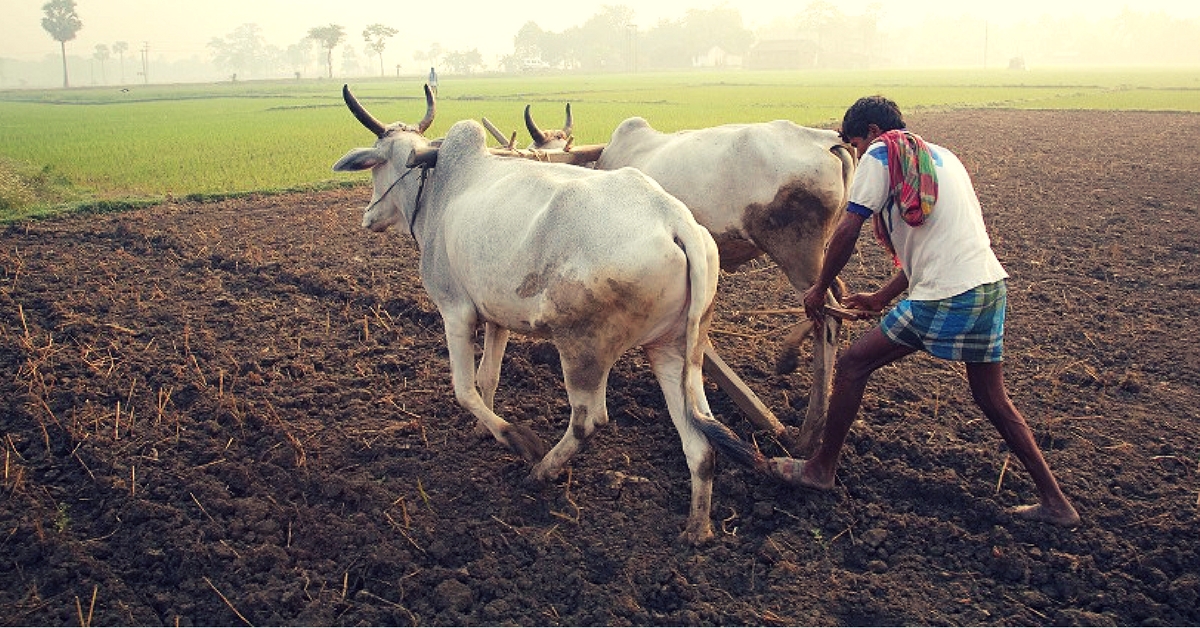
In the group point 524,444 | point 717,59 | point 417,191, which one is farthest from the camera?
point 717,59

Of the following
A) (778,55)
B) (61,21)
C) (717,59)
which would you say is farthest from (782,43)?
(61,21)

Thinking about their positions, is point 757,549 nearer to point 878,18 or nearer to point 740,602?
point 740,602

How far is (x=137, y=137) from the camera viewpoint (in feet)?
79.7

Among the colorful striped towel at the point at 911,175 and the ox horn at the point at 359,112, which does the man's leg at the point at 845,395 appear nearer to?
the colorful striped towel at the point at 911,175

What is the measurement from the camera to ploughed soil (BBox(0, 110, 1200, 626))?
404 centimetres

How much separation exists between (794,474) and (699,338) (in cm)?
90

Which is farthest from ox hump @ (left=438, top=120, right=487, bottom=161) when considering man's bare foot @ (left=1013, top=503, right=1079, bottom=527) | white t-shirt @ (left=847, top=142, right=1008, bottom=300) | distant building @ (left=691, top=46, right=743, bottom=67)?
distant building @ (left=691, top=46, right=743, bottom=67)

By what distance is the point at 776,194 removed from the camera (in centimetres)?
609

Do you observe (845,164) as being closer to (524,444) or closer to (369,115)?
(524,444)

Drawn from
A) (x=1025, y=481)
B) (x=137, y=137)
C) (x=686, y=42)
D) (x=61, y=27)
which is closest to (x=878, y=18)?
(x=686, y=42)

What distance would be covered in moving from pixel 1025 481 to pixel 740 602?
6.11 ft

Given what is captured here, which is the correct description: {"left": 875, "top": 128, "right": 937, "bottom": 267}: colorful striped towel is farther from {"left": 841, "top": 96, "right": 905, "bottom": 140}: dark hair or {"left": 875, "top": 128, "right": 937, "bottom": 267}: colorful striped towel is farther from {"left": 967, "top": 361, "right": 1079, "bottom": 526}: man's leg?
{"left": 967, "top": 361, "right": 1079, "bottom": 526}: man's leg

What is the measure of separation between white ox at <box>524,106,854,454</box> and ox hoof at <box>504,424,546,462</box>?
4.99ft

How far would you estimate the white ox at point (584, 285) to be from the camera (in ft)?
14.0
